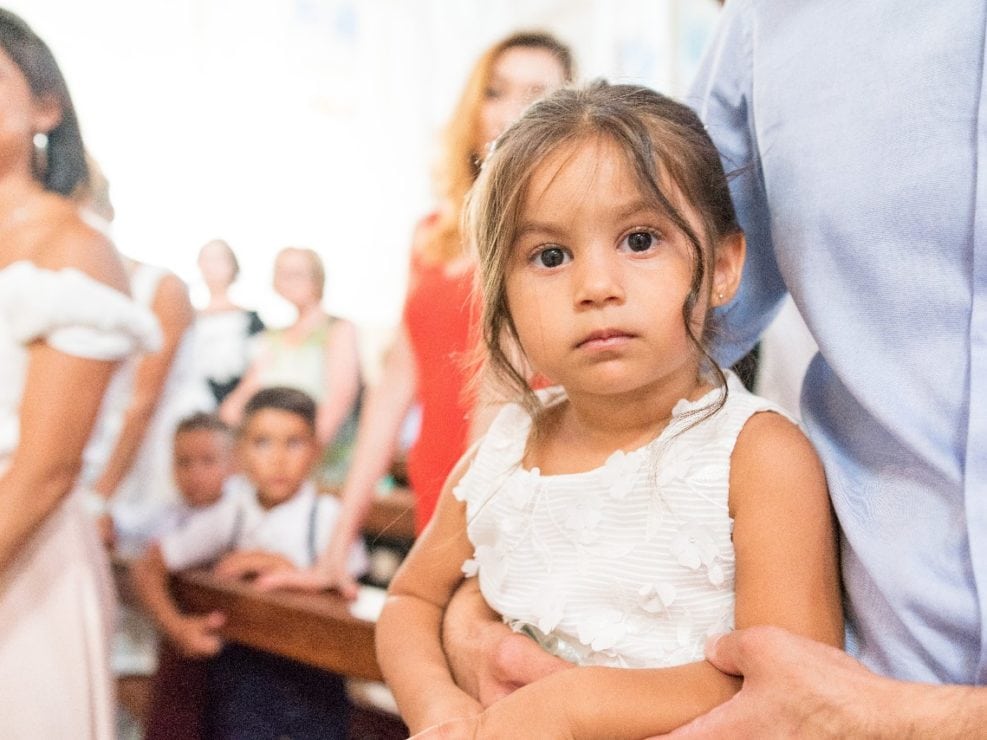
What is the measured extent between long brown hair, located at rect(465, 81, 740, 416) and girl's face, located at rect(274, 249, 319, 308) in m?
1.03

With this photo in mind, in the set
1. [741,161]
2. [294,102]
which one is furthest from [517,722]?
[294,102]

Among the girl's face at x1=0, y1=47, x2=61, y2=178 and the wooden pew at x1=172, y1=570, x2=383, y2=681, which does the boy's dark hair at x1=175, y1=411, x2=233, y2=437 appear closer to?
the wooden pew at x1=172, y1=570, x2=383, y2=681

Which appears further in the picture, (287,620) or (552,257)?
(287,620)

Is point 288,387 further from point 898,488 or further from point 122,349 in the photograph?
point 898,488

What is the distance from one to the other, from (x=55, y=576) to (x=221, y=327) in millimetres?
709

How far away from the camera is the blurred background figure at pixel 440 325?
4.51 feet

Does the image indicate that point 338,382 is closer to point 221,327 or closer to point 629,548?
point 221,327

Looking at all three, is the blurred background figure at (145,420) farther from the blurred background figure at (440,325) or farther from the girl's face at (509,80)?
the girl's face at (509,80)

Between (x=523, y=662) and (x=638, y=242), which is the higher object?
(x=638, y=242)

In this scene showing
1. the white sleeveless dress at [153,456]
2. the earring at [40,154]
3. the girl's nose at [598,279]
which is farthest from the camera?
the white sleeveless dress at [153,456]

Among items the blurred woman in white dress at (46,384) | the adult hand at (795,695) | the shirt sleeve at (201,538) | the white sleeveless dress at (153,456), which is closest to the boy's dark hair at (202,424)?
the white sleeveless dress at (153,456)

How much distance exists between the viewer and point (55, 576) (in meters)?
0.83

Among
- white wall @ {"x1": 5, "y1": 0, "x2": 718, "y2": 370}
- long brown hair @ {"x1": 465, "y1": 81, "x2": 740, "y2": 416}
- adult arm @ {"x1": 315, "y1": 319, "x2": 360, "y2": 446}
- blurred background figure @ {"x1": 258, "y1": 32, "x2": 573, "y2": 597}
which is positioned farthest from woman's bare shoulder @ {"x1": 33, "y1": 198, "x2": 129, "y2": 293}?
adult arm @ {"x1": 315, "y1": 319, "x2": 360, "y2": 446}

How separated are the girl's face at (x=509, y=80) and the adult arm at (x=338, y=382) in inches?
22.8
